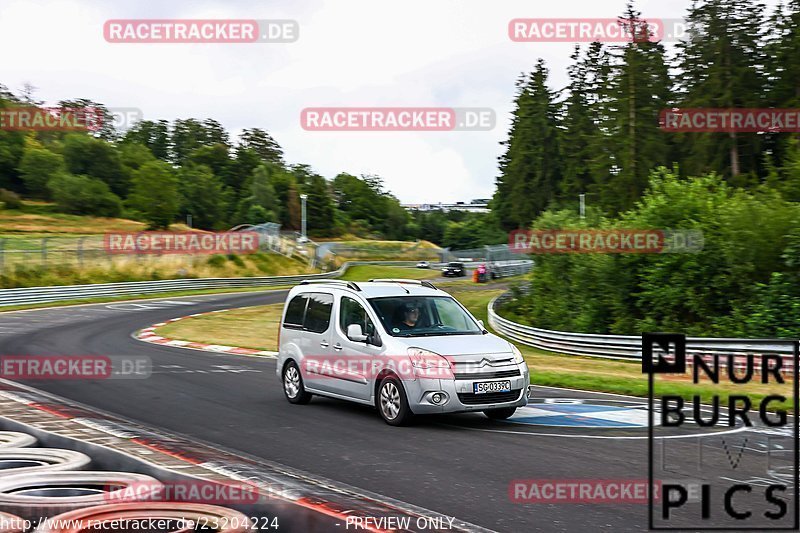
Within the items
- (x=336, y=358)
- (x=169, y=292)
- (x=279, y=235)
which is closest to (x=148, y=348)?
(x=336, y=358)

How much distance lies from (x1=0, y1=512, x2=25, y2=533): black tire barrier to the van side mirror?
6969mm

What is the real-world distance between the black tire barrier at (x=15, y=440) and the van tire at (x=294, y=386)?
516cm

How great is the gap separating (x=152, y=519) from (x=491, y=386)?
6.22m

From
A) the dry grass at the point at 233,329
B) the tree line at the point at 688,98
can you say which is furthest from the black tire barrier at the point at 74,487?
the tree line at the point at 688,98

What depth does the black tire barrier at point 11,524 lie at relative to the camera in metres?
5.09

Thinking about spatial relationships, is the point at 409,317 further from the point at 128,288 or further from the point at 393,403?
the point at 128,288

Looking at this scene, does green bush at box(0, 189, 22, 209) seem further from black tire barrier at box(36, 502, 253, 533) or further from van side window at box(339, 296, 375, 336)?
black tire barrier at box(36, 502, 253, 533)

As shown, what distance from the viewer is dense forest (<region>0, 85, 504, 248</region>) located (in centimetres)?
10025

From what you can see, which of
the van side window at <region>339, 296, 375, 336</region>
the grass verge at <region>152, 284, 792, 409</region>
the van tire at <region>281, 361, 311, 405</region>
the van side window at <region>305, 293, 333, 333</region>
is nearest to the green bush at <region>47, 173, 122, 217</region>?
the grass verge at <region>152, 284, 792, 409</region>

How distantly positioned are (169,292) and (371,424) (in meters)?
45.8

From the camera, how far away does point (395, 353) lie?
1161cm

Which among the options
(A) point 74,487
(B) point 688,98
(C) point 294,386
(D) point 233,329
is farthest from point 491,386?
(B) point 688,98

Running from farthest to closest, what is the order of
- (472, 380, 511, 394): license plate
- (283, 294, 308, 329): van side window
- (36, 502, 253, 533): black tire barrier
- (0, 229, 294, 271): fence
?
(0, 229, 294, 271): fence
(283, 294, 308, 329): van side window
(472, 380, 511, 394): license plate
(36, 502, 253, 533): black tire barrier

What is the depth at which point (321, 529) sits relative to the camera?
5.88 meters
